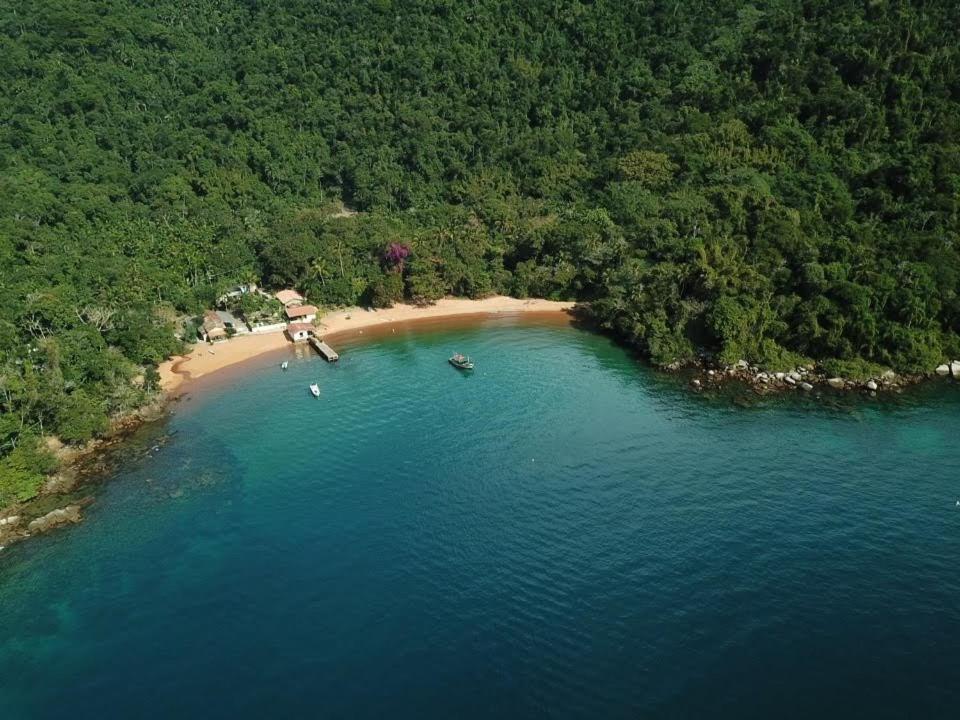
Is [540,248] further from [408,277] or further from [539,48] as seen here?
[539,48]

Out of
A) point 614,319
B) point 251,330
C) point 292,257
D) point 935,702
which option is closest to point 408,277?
point 292,257

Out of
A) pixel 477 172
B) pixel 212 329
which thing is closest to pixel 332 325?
pixel 212 329

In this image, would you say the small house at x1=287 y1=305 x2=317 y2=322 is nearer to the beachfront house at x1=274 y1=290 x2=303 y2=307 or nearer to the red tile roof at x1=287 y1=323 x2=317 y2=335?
the beachfront house at x1=274 y1=290 x2=303 y2=307

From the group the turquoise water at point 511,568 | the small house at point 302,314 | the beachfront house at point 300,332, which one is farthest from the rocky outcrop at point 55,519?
the small house at point 302,314

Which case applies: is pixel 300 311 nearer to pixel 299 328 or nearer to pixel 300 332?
pixel 299 328

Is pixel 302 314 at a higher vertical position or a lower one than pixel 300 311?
lower

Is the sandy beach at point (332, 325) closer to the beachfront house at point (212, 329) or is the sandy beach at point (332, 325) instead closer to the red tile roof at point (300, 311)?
the beachfront house at point (212, 329)
